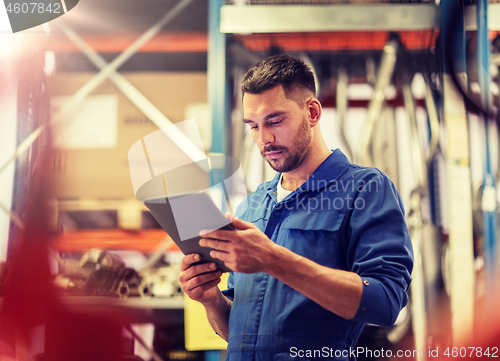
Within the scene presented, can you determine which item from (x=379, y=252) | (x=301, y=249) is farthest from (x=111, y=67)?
(x=379, y=252)

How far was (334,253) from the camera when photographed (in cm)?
87

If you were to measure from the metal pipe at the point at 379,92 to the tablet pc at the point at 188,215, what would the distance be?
1.20m

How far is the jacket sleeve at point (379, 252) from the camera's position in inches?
30.2

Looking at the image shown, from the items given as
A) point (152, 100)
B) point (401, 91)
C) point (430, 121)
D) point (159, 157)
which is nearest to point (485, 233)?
point (430, 121)

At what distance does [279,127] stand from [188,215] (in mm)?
373

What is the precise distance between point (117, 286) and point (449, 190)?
1.52m

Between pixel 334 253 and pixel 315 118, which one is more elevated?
pixel 315 118

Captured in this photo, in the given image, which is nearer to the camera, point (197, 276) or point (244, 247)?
point (244, 247)

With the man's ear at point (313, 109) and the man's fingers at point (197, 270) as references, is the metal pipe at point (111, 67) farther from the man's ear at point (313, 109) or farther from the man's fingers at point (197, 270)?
the man's fingers at point (197, 270)

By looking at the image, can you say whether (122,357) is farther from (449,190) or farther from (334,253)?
(449,190)

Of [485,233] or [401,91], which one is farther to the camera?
[401,91]

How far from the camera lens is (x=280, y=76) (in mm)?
1013

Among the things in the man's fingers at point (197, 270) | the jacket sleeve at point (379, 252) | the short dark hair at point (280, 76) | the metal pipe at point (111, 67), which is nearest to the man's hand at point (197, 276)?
the man's fingers at point (197, 270)

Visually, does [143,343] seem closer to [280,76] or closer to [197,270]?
[197,270]
